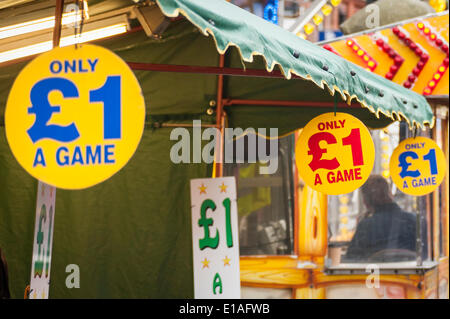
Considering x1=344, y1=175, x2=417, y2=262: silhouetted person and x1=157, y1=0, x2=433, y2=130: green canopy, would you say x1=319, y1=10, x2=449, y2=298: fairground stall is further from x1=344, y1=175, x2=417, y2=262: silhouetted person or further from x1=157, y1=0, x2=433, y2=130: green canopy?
x1=157, y1=0, x2=433, y2=130: green canopy

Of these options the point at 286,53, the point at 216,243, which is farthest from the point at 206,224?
the point at 286,53

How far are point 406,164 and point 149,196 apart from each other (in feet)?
7.31

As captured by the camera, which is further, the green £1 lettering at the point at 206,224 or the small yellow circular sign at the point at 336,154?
the green £1 lettering at the point at 206,224

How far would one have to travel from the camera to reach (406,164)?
231 inches

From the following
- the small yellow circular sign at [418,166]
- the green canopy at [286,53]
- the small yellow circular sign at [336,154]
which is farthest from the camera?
the small yellow circular sign at [418,166]

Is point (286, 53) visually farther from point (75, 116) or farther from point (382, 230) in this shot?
point (382, 230)

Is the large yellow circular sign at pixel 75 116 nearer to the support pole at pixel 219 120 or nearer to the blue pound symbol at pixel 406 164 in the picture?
the support pole at pixel 219 120

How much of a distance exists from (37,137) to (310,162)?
2.35m

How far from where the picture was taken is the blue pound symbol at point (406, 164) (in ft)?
19.0

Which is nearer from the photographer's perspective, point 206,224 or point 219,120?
point 206,224

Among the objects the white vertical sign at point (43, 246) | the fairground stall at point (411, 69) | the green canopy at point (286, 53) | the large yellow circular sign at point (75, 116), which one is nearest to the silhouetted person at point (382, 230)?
the fairground stall at point (411, 69)

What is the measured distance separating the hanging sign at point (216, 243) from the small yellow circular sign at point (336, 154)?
585 millimetres

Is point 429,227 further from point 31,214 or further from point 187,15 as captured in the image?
point 187,15

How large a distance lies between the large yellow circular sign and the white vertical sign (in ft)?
4.49
